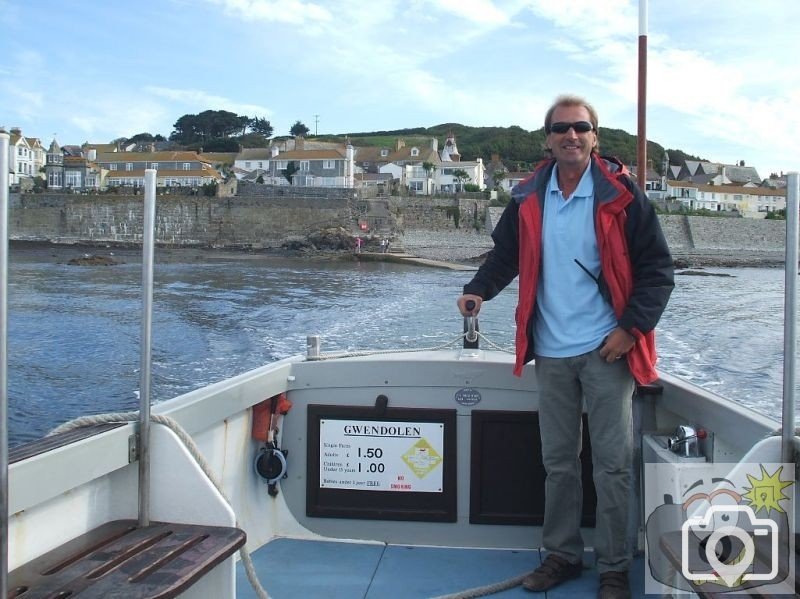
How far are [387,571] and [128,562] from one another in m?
1.33

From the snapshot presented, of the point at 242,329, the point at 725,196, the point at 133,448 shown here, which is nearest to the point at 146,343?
the point at 133,448

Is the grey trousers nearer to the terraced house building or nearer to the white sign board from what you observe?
the white sign board

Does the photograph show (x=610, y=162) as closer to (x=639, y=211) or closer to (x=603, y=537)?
(x=639, y=211)

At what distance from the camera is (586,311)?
2.63 metres

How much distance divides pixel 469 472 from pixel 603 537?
73 cm

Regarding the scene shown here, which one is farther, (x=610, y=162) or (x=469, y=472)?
(x=469, y=472)

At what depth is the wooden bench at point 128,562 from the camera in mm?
1683

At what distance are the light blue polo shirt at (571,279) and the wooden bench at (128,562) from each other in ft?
4.16

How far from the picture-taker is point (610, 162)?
105 inches

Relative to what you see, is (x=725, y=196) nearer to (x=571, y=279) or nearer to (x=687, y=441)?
(x=687, y=441)

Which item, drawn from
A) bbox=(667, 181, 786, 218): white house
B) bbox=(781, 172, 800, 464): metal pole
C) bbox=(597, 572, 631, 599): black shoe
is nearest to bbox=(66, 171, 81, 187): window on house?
bbox=(667, 181, 786, 218): white house

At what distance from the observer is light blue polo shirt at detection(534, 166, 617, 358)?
2.60 metres

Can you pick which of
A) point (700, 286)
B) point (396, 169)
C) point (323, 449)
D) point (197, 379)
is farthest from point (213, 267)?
point (396, 169)

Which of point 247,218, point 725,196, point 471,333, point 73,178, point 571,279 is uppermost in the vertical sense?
point 725,196
